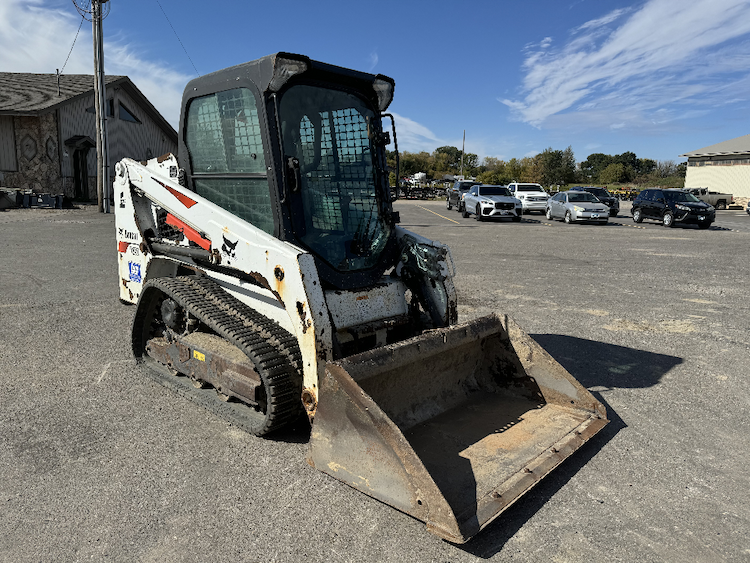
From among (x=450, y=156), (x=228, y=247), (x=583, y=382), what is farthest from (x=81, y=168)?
(x=450, y=156)

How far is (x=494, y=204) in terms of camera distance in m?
24.9

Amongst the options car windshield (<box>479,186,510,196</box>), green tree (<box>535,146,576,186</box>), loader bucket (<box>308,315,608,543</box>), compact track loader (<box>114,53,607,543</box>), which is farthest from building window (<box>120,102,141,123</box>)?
green tree (<box>535,146,576,186</box>)

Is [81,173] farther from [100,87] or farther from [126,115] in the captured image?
[100,87]

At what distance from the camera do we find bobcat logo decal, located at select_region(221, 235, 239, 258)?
13.2 feet

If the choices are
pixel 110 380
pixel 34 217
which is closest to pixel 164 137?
pixel 34 217

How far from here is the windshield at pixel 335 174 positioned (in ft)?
13.3

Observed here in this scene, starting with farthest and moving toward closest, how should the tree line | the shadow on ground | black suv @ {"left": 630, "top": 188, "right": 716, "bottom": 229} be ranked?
the tree line
black suv @ {"left": 630, "top": 188, "right": 716, "bottom": 229}
the shadow on ground

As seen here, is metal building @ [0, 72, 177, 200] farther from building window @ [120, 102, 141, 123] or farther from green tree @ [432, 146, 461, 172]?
green tree @ [432, 146, 461, 172]

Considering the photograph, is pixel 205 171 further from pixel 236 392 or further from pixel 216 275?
pixel 236 392

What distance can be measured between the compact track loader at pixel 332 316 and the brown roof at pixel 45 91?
25505 mm

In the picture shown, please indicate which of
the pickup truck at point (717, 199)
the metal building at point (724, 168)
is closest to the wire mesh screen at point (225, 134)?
the pickup truck at point (717, 199)

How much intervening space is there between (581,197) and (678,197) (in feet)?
12.7

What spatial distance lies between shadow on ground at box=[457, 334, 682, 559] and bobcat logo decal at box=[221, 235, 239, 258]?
7.97 feet

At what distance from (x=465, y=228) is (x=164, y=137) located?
24.4m
